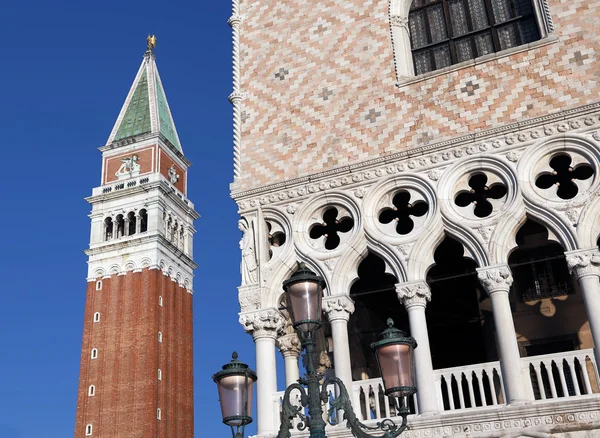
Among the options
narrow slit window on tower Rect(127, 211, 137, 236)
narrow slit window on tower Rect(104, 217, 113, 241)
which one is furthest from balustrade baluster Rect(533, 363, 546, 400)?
narrow slit window on tower Rect(104, 217, 113, 241)

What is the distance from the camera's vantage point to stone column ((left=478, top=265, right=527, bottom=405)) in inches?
423

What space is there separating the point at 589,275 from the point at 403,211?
3.12 m

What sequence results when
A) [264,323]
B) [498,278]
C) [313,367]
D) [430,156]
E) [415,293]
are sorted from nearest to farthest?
[313,367]
[498,278]
[415,293]
[430,156]
[264,323]

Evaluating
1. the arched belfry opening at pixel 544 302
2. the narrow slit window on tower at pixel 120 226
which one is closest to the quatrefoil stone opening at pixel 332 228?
the arched belfry opening at pixel 544 302

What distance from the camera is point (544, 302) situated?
13.7 meters

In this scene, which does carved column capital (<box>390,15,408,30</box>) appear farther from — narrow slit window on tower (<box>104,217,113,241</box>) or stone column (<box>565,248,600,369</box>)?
narrow slit window on tower (<box>104,217,113,241</box>)

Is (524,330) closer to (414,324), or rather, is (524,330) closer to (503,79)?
(414,324)

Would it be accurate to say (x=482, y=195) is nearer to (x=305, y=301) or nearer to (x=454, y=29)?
(x=454, y=29)

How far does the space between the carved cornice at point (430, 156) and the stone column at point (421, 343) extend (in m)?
1.76

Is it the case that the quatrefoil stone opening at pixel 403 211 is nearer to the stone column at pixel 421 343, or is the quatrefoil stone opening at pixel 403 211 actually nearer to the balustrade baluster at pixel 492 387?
the stone column at pixel 421 343

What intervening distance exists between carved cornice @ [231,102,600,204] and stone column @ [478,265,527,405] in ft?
5.83

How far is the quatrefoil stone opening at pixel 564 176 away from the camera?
11.7 metres

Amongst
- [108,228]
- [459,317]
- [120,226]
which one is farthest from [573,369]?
[108,228]

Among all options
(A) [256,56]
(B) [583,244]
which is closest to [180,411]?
(A) [256,56]
